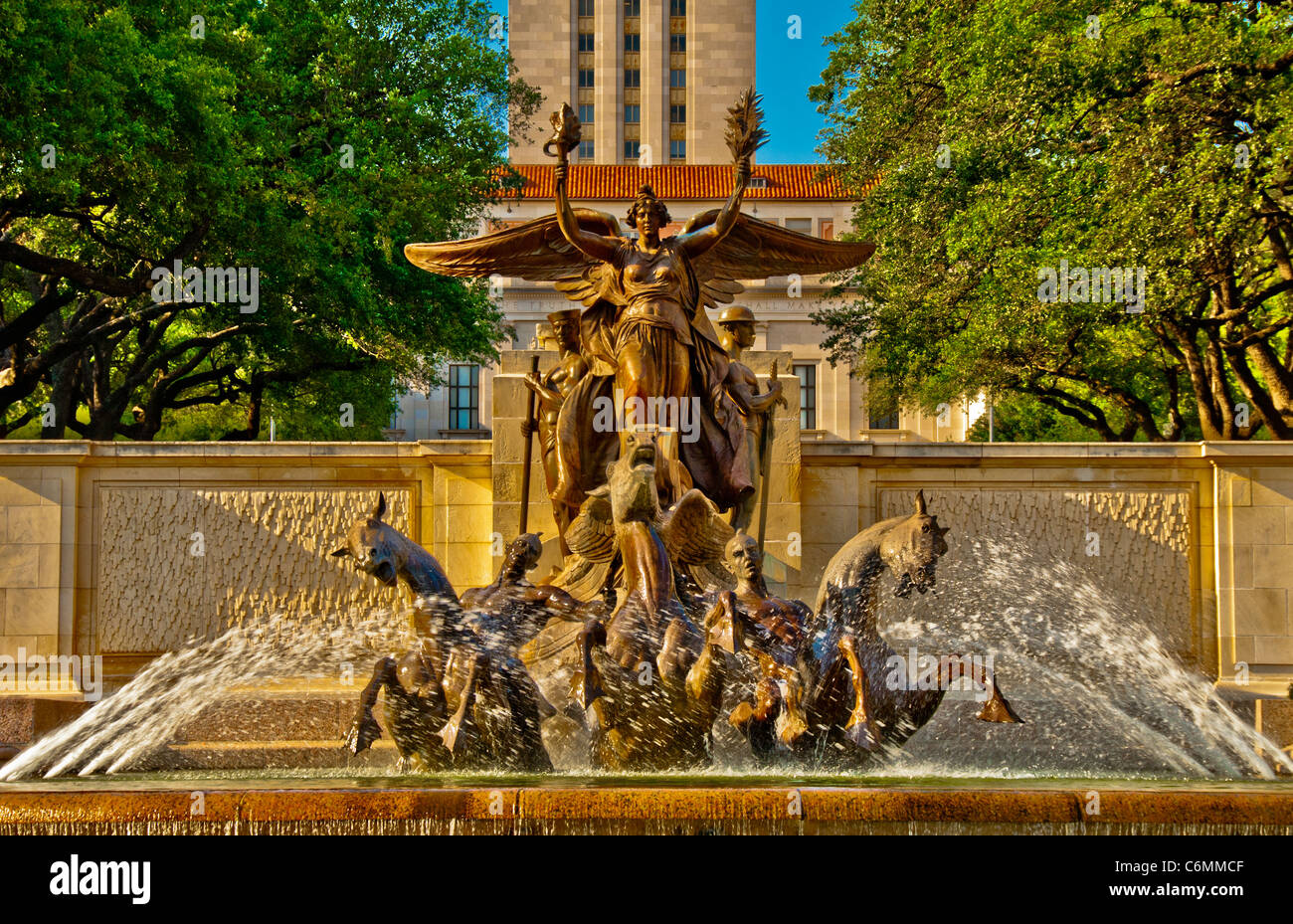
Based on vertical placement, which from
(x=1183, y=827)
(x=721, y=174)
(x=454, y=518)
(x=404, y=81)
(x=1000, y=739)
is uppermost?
(x=721, y=174)

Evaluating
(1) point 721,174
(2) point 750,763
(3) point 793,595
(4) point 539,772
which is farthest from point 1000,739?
(1) point 721,174

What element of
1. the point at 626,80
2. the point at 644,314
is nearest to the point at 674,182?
the point at 626,80

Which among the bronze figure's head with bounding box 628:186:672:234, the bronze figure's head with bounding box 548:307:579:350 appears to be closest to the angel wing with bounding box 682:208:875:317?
the bronze figure's head with bounding box 628:186:672:234

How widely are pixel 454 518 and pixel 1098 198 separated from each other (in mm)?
12124

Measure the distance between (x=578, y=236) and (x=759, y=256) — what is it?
222 centimetres

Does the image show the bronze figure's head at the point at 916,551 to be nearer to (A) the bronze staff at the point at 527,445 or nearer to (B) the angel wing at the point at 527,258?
(B) the angel wing at the point at 527,258

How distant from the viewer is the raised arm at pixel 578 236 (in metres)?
11.6

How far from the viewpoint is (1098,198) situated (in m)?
20.8

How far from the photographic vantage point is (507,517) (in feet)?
46.6

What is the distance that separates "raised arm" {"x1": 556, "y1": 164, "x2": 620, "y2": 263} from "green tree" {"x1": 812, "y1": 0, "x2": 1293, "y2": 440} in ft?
35.8

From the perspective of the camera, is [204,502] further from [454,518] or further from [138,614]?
[454,518]

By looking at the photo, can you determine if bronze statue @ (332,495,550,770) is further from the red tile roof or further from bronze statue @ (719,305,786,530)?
the red tile roof

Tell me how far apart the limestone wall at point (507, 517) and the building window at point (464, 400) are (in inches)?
2416

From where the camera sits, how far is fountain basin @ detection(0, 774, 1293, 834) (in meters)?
6.32
